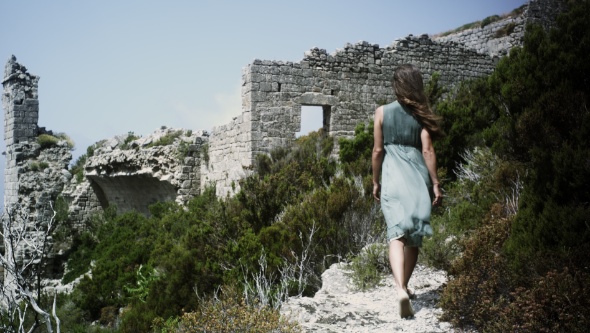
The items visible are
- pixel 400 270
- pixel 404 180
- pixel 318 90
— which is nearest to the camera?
pixel 400 270

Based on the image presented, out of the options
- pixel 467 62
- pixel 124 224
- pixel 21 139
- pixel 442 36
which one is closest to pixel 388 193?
pixel 467 62

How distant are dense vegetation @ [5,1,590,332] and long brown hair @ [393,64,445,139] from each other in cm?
111

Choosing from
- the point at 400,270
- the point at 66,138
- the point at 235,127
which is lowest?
the point at 400,270

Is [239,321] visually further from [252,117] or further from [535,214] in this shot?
[252,117]

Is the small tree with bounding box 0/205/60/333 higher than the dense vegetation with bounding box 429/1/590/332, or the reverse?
the dense vegetation with bounding box 429/1/590/332

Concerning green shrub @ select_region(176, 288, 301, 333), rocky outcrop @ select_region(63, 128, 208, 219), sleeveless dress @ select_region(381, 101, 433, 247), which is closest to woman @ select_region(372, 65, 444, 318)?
sleeveless dress @ select_region(381, 101, 433, 247)

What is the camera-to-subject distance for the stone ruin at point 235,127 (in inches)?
511

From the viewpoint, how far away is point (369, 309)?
4969mm

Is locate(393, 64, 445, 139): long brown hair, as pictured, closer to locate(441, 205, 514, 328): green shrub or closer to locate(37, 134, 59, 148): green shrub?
locate(441, 205, 514, 328): green shrub

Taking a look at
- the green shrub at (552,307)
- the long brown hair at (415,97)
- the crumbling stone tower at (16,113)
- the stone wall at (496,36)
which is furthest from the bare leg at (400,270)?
the crumbling stone tower at (16,113)

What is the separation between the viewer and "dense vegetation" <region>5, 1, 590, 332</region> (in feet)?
14.7

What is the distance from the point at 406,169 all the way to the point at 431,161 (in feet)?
0.64

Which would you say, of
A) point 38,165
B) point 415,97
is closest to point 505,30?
point 38,165

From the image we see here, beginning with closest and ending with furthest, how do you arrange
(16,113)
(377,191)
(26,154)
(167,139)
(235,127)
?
(377,191), (235,127), (167,139), (16,113), (26,154)
